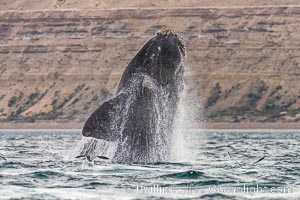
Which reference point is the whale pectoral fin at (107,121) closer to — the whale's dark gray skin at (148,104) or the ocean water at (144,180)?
the whale's dark gray skin at (148,104)

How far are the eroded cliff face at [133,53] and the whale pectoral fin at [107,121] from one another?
348ft

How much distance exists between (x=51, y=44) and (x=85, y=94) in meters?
21.8

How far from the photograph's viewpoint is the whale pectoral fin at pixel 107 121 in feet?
92.9

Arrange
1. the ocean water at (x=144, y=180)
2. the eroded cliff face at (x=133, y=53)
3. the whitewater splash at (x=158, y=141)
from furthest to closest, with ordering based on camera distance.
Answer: the eroded cliff face at (x=133, y=53)
the whitewater splash at (x=158, y=141)
the ocean water at (x=144, y=180)

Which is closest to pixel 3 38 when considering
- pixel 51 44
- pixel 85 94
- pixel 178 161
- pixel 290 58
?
pixel 51 44

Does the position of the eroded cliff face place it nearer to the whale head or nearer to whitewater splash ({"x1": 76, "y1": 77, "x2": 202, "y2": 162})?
whitewater splash ({"x1": 76, "y1": 77, "x2": 202, "y2": 162})

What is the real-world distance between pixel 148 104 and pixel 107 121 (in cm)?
133

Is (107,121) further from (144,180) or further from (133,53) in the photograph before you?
(133,53)

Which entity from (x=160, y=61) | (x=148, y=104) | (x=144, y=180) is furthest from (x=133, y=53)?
(x=144, y=180)

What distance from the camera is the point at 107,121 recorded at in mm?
28797

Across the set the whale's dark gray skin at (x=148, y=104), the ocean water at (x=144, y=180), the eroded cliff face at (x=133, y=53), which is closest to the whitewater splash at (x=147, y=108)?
the whale's dark gray skin at (x=148, y=104)

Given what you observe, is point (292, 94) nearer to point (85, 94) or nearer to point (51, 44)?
point (85, 94)

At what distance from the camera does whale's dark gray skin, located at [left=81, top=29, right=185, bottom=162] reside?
2908 centimetres

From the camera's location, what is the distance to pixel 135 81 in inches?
1164
